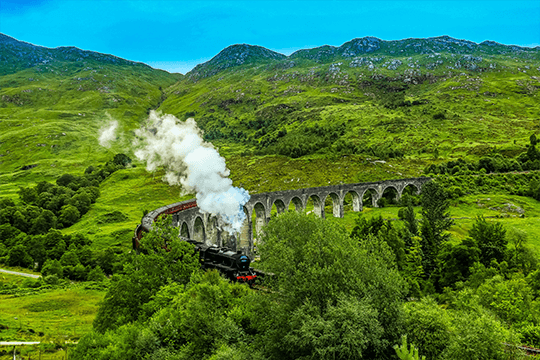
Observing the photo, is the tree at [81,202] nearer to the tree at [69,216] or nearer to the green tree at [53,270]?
the tree at [69,216]

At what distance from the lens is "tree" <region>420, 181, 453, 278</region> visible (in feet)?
136

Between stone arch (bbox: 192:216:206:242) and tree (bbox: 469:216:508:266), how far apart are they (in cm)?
4243

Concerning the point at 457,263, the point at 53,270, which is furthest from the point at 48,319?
the point at 457,263

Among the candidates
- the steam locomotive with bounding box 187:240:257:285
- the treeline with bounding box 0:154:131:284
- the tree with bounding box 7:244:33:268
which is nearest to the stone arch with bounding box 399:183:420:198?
the steam locomotive with bounding box 187:240:257:285

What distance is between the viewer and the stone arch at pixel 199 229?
190 ft

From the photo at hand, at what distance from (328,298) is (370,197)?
83.6m

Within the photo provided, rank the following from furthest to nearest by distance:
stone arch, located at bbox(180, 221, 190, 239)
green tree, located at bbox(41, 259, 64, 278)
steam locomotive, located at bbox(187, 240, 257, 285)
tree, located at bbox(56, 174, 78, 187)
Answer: tree, located at bbox(56, 174, 78, 187) → stone arch, located at bbox(180, 221, 190, 239) → green tree, located at bbox(41, 259, 64, 278) → steam locomotive, located at bbox(187, 240, 257, 285)

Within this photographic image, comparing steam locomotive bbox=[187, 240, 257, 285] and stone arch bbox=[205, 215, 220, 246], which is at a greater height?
steam locomotive bbox=[187, 240, 257, 285]

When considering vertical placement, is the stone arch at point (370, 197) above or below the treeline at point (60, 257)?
above

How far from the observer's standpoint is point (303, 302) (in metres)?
18.7

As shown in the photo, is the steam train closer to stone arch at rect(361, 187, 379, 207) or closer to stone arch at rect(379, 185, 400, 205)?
stone arch at rect(361, 187, 379, 207)

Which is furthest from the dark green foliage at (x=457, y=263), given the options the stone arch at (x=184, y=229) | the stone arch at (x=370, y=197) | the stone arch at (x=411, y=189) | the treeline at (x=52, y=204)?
the treeline at (x=52, y=204)

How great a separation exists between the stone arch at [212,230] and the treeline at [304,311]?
29.4 m

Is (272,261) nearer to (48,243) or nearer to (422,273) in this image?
(422,273)
